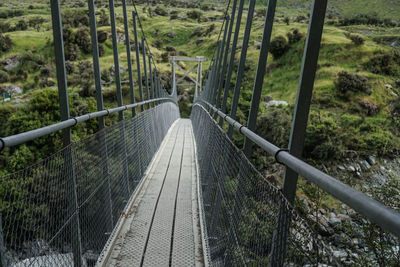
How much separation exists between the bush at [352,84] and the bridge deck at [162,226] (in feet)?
56.2

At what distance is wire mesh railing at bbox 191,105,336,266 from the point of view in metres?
0.85

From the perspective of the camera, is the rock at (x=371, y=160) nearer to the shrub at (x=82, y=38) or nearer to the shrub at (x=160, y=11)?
the shrub at (x=82, y=38)

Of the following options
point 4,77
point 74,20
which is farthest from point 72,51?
point 74,20

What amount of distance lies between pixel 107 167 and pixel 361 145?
13.7 metres

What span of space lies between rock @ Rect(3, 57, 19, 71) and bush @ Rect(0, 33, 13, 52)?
3.42 meters

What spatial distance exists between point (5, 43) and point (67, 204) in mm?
33923

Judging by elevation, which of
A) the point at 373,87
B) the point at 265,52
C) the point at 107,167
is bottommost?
the point at 373,87

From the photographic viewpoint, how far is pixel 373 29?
2992cm

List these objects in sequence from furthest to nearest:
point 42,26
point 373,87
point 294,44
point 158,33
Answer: point 158,33, point 42,26, point 294,44, point 373,87

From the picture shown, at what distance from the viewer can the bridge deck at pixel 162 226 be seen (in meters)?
2.24

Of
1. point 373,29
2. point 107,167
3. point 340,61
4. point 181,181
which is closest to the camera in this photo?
point 107,167

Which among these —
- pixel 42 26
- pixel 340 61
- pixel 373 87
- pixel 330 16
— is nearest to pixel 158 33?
pixel 42 26

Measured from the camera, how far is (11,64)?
85.4ft

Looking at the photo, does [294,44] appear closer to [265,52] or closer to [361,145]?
[361,145]
